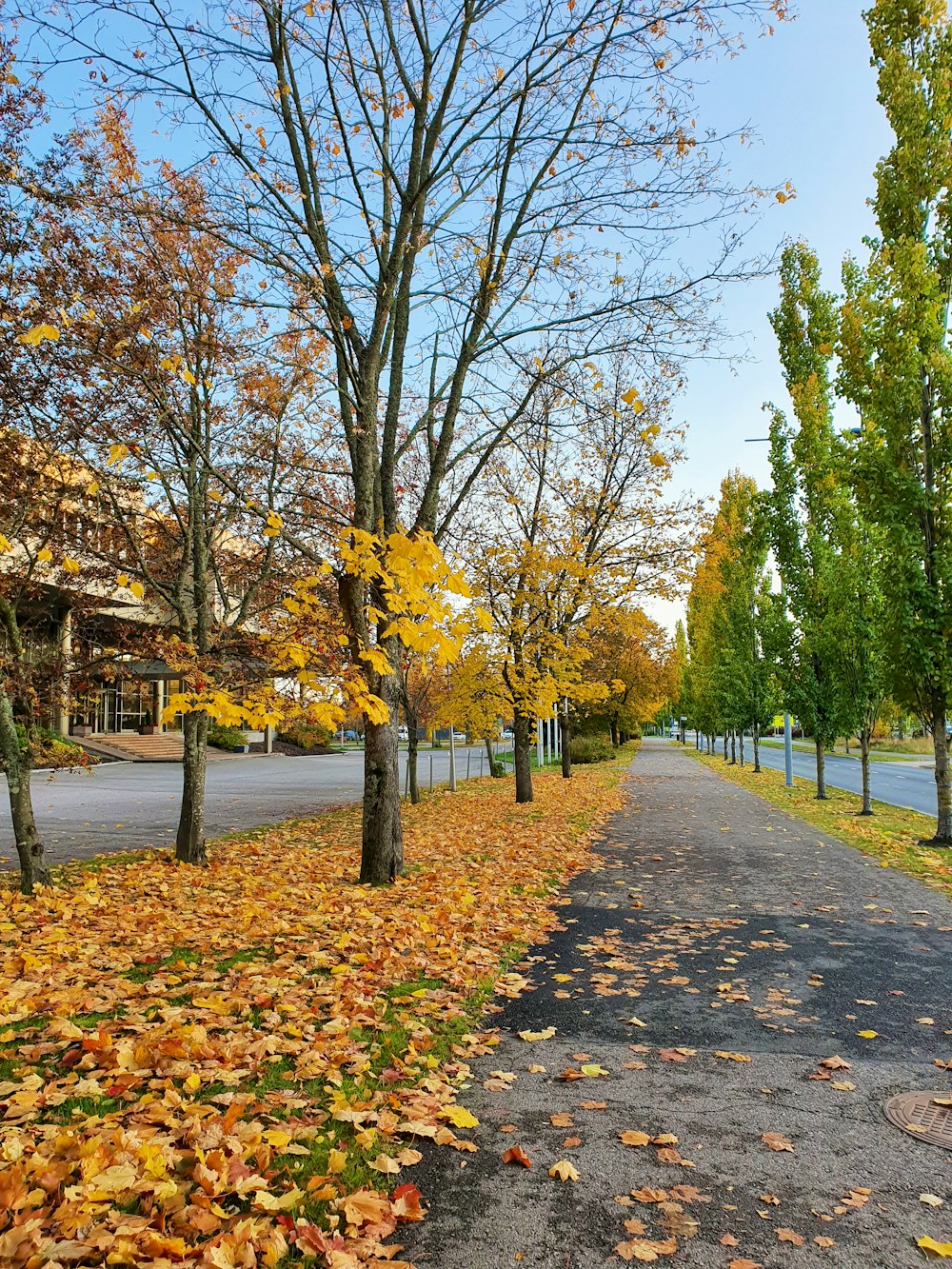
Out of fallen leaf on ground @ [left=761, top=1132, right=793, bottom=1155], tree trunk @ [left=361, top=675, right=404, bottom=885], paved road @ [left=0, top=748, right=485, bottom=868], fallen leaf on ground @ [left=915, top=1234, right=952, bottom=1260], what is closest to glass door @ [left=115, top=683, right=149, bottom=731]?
paved road @ [left=0, top=748, right=485, bottom=868]

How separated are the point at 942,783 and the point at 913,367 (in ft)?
20.5

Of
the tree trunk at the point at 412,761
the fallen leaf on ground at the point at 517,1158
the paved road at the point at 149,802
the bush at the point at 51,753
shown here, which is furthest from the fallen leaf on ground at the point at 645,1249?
the tree trunk at the point at 412,761

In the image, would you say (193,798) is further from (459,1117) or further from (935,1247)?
(935,1247)

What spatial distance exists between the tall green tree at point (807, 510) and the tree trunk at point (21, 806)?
53.0 feet

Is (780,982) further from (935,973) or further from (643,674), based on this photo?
(643,674)

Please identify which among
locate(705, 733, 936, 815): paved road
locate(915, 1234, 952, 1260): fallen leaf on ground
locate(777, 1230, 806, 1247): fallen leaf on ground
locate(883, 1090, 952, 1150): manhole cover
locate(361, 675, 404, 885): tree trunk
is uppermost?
locate(361, 675, 404, 885): tree trunk

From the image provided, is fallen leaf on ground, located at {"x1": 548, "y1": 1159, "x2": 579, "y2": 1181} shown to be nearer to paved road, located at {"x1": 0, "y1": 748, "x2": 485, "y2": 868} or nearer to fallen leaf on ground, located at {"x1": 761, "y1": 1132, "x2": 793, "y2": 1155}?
fallen leaf on ground, located at {"x1": 761, "y1": 1132, "x2": 793, "y2": 1155}

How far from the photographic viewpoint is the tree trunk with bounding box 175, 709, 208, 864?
9969mm

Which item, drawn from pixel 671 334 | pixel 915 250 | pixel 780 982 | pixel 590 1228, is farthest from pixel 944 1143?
pixel 915 250

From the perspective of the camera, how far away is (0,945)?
19.2 feet

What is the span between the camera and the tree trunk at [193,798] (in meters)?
9.97

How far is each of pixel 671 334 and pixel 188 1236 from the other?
9021mm

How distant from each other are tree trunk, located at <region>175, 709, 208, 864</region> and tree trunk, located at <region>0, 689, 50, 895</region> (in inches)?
84.8

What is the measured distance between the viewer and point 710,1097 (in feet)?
12.2
